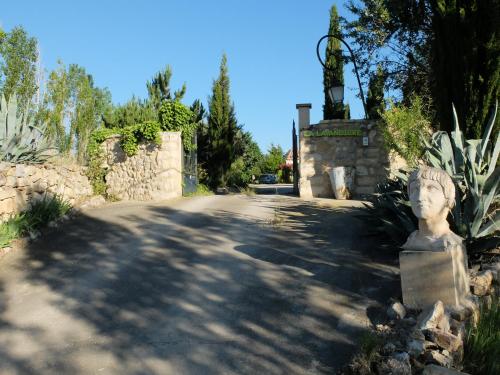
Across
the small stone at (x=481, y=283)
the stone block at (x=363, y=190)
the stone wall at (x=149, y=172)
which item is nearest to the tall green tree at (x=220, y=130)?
the stone wall at (x=149, y=172)

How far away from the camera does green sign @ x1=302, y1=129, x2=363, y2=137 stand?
466 inches

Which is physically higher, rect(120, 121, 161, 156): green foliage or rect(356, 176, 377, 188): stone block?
rect(120, 121, 161, 156): green foliage

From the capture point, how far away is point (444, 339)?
3.36m

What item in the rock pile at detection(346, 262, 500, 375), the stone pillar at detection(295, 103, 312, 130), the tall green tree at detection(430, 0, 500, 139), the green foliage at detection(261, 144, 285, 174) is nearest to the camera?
the rock pile at detection(346, 262, 500, 375)

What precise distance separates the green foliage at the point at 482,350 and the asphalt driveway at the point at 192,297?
0.83m

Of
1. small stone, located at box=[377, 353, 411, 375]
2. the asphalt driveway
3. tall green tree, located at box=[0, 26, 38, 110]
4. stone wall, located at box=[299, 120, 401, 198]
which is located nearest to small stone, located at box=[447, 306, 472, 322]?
the asphalt driveway

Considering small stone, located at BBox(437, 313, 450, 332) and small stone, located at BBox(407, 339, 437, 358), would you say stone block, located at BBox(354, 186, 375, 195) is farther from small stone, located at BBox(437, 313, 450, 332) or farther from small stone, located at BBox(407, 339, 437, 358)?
small stone, located at BBox(407, 339, 437, 358)

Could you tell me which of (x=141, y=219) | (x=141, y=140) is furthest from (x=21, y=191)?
(x=141, y=140)

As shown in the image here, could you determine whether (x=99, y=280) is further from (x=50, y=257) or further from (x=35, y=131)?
(x=35, y=131)

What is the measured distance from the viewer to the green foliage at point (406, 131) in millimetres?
9633

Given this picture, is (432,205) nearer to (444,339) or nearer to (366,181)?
(444,339)

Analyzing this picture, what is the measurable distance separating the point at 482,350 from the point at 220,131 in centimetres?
1474

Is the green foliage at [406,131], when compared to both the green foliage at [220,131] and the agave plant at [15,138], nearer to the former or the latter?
the agave plant at [15,138]

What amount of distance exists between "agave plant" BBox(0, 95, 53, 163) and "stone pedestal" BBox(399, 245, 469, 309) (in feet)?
22.2
